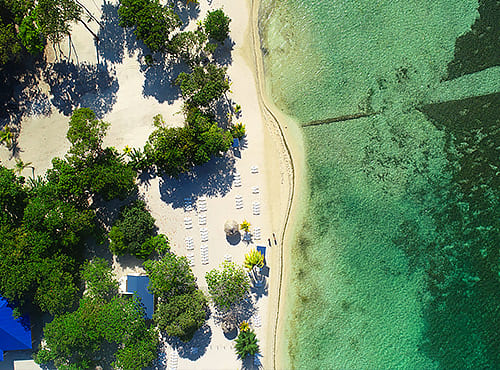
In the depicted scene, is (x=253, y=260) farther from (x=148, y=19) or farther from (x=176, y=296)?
(x=148, y=19)

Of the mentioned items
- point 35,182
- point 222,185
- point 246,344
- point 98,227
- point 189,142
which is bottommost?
point 246,344

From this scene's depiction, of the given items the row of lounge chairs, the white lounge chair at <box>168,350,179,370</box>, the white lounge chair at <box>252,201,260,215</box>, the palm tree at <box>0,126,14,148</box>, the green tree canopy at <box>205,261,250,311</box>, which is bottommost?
the white lounge chair at <box>168,350,179,370</box>

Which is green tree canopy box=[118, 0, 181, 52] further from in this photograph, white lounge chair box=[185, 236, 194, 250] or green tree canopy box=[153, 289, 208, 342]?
green tree canopy box=[153, 289, 208, 342]

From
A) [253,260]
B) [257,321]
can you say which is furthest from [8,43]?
[257,321]

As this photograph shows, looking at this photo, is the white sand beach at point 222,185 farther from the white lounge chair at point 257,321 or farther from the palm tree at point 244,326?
the palm tree at point 244,326

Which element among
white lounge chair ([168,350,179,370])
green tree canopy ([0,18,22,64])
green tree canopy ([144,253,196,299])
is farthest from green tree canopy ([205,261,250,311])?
green tree canopy ([0,18,22,64])

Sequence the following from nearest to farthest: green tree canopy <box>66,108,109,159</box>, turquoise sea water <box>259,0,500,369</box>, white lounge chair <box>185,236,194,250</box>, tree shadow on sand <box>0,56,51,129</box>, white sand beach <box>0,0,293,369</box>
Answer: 1. green tree canopy <box>66,108,109,159</box>
2. turquoise sea water <box>259,0,500,369</box>
3. white sand beach <box>0,0,293,369</box>
4. white lounge chair <box>185,236,194,250</box>
5. tree shadow on sand <box>0,56,51,129</box>

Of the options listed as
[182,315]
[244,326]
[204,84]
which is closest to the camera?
[182,315]
